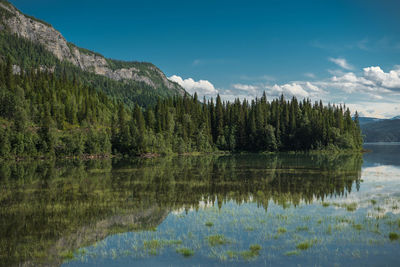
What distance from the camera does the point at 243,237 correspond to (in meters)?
17.5

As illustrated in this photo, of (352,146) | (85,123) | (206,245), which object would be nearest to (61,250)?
(206,245)

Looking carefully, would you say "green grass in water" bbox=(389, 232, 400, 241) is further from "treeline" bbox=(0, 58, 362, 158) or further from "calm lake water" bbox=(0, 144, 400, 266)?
"treeline" bbox=(0, 58, 362, 158)

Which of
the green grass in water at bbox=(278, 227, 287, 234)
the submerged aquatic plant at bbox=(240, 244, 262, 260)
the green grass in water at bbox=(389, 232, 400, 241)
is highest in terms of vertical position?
the green grass in water at bbox=(389, 232, 400, 241)

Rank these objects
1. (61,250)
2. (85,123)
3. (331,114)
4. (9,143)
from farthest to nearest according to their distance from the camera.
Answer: (331,114)
(85,123)
(9,143)
(61,250)

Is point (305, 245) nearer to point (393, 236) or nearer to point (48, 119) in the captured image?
point (393, 236)

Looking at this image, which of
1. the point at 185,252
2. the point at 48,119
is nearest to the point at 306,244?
the point at 185,252

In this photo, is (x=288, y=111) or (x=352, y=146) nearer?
(x=352, y=146)

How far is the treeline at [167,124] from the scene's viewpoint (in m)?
113

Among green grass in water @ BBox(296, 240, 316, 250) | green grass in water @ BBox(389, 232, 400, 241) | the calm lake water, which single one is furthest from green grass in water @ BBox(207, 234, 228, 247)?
green grass in water @ BBox(389, 232, 400, 241)

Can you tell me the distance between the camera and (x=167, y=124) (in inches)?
5335

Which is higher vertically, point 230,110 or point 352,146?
point 230,110

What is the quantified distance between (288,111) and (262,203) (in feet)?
446

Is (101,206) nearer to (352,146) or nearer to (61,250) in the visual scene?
(61,250)

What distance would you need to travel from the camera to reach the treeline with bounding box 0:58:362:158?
113000 millimetres
